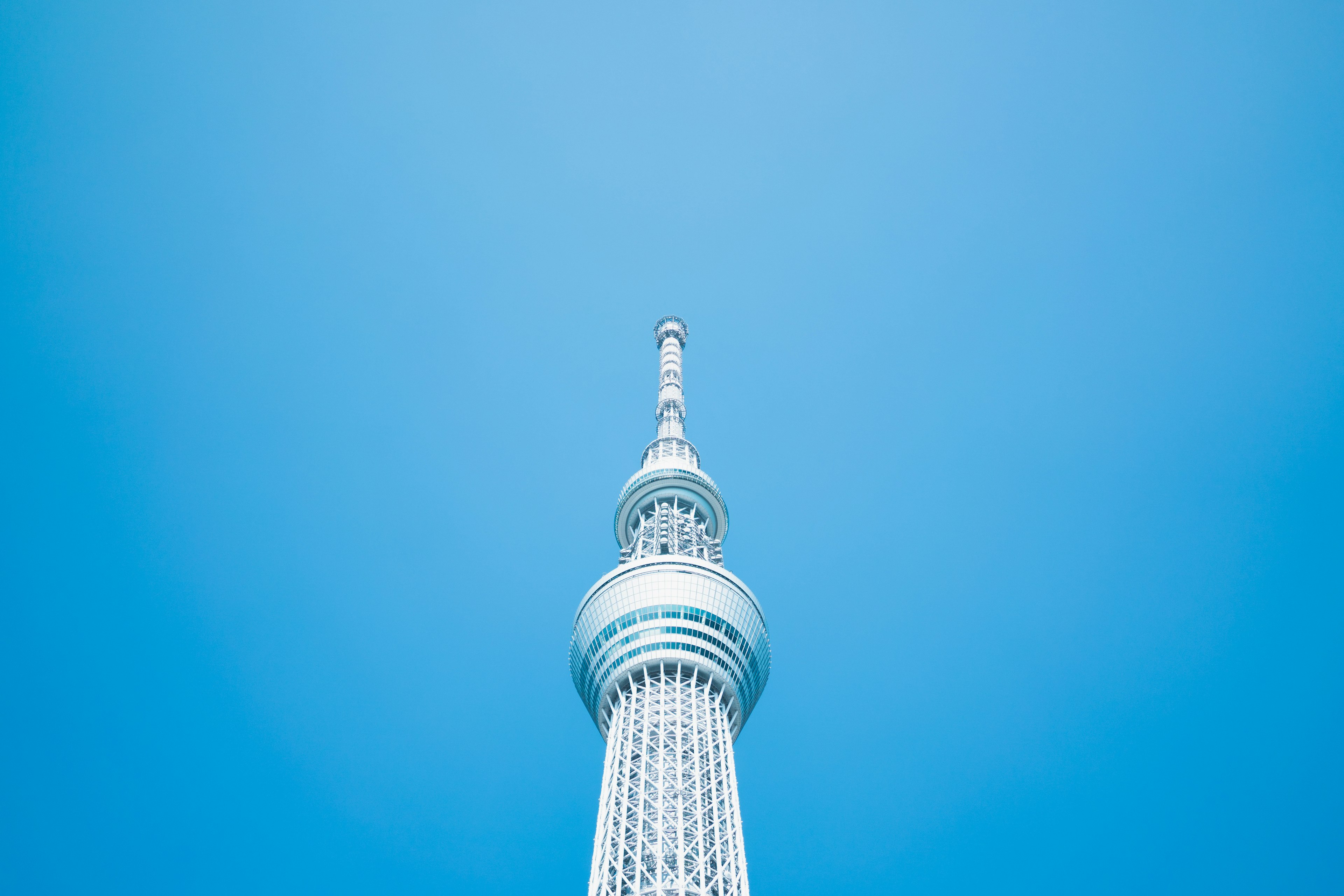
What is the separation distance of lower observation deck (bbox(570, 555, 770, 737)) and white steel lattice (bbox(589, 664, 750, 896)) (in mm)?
1210

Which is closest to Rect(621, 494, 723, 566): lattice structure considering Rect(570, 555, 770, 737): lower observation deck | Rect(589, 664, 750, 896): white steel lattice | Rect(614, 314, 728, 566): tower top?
Rect(614, 314, 728, 566): tower top

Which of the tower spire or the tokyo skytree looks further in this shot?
the tower spire

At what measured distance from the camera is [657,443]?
106500mm

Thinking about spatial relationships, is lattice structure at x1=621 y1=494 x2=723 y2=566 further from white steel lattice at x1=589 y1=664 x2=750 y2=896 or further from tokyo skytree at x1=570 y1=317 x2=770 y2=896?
white steel lattice at x1=589 y1=664 x2=750 y2=896

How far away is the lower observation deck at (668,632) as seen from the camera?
7725cm

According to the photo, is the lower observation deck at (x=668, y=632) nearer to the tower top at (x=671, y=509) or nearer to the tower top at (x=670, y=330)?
the tower top at (x=671, y=509)

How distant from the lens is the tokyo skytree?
65.1m

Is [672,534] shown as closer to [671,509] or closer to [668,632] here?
[671,509]

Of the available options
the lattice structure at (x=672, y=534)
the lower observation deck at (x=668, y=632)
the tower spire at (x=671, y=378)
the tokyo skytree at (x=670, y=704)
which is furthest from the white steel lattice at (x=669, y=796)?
the tower spire at (x=671, y=378)

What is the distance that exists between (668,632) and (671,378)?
48.8m

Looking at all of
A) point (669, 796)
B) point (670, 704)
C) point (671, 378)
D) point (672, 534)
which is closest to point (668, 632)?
point (670, 704)

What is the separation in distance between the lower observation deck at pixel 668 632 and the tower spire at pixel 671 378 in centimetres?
3040

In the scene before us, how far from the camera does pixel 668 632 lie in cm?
7719

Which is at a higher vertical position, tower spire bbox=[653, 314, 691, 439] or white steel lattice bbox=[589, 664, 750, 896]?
tower spire bbox=[653, 314, 691, 439]
